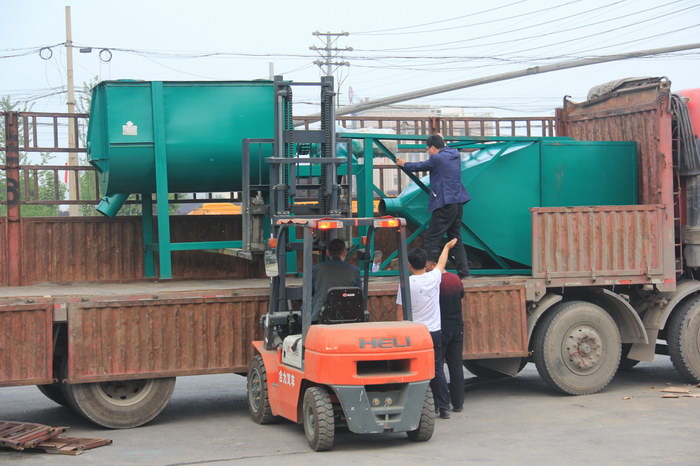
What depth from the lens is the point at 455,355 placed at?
33.0 feet

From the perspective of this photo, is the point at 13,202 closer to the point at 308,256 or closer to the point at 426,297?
the point at 308,256

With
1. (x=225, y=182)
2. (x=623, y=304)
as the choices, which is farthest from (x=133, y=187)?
(x=623, y=304)

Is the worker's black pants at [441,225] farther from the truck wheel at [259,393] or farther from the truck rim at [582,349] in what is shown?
the truck wheel at [259,393]

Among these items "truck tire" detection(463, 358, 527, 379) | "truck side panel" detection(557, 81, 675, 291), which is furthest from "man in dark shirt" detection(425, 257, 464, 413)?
"truck side panel" detection(557, 81, 675, 291)

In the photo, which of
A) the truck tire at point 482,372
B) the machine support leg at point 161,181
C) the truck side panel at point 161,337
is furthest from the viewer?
the truck tire at point 482,372

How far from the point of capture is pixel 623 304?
11250mm

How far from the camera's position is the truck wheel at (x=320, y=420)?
799 centimetres

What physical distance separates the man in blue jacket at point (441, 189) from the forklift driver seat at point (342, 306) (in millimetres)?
2176

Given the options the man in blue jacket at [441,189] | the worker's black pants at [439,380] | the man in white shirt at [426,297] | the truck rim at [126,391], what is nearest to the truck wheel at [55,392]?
the truck rim at [126,391]

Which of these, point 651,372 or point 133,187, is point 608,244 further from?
point 133,187

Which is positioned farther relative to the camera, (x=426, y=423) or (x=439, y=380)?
(x=439, y=380)

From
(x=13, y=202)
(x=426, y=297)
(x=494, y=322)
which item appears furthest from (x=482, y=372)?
(x=13, y=202)

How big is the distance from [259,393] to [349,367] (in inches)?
70.1

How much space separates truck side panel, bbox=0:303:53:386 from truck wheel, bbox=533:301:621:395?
18.4 feet
